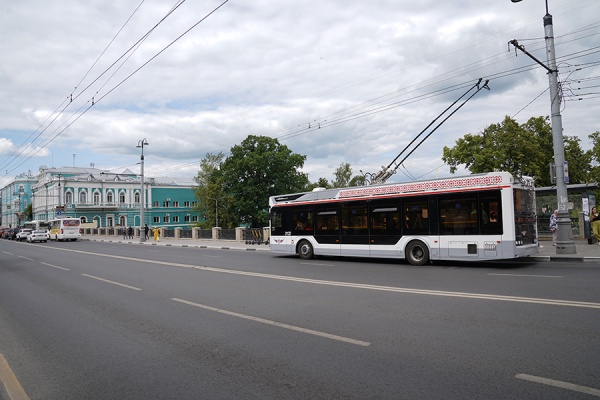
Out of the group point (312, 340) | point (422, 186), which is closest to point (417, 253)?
point (422, 186)

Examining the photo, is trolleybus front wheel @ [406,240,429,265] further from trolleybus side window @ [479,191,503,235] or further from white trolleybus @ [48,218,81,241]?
white trolleybus @ [48,218,81,241]

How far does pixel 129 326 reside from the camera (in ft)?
23.1

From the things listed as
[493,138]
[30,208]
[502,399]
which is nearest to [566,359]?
[502,399]

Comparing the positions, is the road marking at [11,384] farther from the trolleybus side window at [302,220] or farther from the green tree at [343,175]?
the green tree at [343,175]

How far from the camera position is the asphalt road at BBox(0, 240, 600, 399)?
4.32 metres

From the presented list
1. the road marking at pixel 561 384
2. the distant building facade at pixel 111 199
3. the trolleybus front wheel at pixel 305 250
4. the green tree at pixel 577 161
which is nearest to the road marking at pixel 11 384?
the road marking at pixel 561 384

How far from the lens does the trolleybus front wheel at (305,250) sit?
63.7 ft

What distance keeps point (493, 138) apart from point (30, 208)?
99.4m

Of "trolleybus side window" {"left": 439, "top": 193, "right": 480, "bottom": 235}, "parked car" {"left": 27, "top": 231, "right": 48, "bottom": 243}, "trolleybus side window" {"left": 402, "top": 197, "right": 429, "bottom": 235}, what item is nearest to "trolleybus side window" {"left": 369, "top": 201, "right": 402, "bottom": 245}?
"trolleybus side window" {"left": 402, "top": 197, "right": 429, "bottom": 235}

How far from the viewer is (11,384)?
15.7ft

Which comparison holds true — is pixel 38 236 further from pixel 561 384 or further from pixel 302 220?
pixel 561 384

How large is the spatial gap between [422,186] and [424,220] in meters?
1.23

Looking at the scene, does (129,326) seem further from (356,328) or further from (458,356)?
(458,356)

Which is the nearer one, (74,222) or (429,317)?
(429,317)
